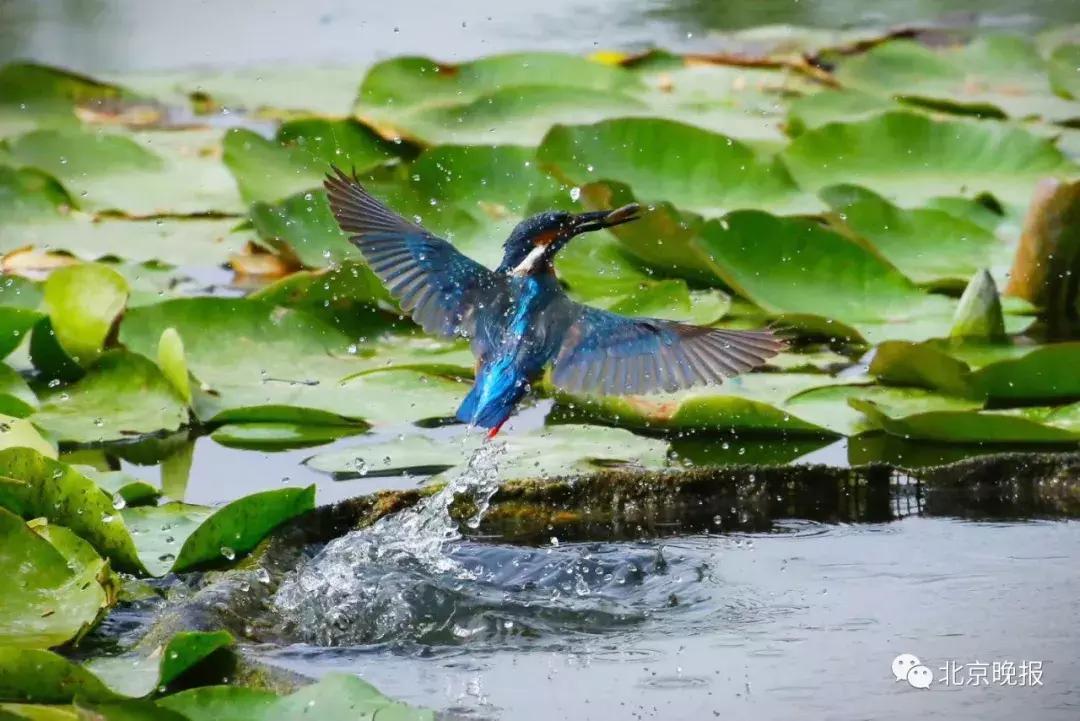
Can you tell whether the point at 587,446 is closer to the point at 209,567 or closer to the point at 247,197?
the point at 209,567

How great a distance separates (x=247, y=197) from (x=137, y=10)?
402cm

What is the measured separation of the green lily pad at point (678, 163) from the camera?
5.69 metres

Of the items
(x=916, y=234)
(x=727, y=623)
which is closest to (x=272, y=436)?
(x=727, y=623)

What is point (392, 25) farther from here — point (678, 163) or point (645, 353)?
point (645, 353)

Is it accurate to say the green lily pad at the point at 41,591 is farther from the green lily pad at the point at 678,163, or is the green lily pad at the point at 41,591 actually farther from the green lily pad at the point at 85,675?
the green lily pad at the point at 678,163

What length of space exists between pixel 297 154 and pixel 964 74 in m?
2.92

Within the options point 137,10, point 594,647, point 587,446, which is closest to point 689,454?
point 587,446

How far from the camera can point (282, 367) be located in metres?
4.79

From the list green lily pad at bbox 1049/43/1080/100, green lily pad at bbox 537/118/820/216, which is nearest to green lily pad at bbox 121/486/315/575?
green lily pad at bbox 537/118/820/216

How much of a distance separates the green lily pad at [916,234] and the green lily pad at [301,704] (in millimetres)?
3150

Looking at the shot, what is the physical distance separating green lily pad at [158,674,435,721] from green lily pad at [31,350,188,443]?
67.5 inches

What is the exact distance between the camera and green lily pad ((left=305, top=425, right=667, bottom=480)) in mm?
4168

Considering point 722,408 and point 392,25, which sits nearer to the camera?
point 722,408

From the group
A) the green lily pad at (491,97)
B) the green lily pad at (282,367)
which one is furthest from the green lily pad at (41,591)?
the green lily pad at (491,97)
